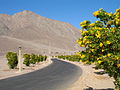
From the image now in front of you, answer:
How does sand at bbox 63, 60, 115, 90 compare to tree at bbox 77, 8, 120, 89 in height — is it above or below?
below

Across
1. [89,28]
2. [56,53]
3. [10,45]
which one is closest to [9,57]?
[89,28]

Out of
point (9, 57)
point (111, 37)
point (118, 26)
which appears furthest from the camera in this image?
point (9, 57)

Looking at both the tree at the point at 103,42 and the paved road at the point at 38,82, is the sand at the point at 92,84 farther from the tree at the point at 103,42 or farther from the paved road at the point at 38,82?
the tree at the point at 103,42

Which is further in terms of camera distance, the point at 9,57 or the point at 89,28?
the point at 9,57

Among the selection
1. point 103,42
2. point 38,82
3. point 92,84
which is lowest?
point 92,84

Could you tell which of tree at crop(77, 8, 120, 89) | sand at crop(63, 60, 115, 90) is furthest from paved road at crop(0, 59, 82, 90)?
tree at crop(77, 8, 120, 89)

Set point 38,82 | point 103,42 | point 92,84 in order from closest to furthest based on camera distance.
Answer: point 103,42 < point 92,84 < point 38,82

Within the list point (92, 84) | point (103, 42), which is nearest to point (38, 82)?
point (92, 84)

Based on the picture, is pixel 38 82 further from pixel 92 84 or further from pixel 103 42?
pixel 103 42

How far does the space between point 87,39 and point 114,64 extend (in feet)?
4.95

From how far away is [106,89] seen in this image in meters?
15.7

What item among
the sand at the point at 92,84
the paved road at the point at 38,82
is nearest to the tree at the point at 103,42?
the sand at the point at 92,84

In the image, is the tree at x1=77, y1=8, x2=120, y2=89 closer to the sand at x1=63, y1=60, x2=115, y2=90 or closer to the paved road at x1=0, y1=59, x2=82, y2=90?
→ the sand at x1=63, y1=60, x2=115, y2=90

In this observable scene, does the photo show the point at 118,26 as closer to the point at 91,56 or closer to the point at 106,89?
the point at 91,56
